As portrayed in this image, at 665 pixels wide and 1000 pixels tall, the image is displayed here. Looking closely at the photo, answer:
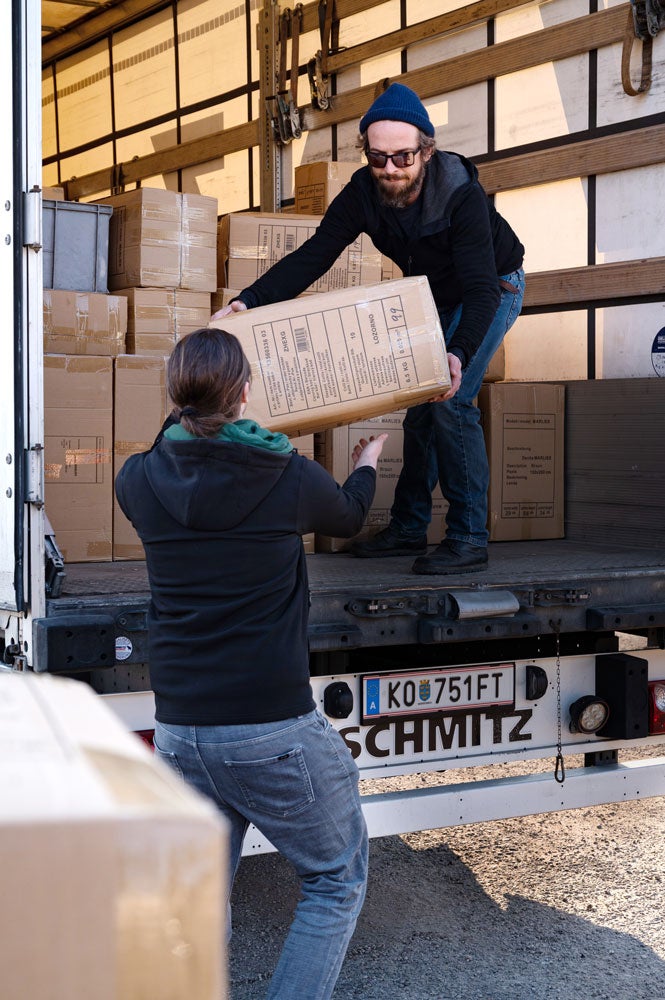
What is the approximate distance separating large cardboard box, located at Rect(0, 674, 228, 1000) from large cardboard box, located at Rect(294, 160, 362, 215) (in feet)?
13.3

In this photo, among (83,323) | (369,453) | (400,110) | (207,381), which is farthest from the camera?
(83,323)

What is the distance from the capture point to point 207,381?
6.66 feet

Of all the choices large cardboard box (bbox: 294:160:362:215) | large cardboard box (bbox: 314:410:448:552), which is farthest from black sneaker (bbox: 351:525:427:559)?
large cardboard box (bbox: 294:160:362:215)

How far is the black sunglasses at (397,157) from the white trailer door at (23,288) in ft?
3.34

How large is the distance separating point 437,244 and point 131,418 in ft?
3.37

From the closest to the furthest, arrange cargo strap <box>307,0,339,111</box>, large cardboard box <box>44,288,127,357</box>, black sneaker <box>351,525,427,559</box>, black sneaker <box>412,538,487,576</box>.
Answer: black sneaker <box>412,538,487,576</box> → large cardboard box <box>44,288,127,357</box> → black sneaker <box>351,525,427,559</box> → cargo strap <box>307,0,339,111</box>

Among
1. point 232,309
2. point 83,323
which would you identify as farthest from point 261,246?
point 232,309

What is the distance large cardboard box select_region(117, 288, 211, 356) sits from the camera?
3.84 meters

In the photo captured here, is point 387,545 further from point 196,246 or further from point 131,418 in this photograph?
point 196,246

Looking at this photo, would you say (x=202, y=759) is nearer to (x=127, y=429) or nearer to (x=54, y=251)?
(x=127, y=429)

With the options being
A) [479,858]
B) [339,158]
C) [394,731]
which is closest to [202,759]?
[394,731]

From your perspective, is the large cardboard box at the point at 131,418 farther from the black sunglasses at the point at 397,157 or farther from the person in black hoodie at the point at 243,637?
the person in black hoodie at the point at 243,637

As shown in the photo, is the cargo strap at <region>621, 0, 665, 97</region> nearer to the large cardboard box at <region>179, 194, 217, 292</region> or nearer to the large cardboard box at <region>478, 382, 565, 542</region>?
the large cardboard box at <region>478, 382, 565, 542</region>

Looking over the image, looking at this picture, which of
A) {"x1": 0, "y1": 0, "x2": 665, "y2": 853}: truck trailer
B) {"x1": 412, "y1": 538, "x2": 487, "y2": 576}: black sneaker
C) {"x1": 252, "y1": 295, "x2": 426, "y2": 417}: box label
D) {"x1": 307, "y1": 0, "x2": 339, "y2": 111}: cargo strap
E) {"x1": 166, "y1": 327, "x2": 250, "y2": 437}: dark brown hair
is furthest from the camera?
{"x1": 307, "y1": 0, "x2": 339, "y2": 111}: cargo strap
